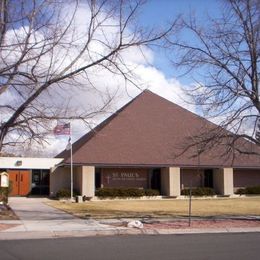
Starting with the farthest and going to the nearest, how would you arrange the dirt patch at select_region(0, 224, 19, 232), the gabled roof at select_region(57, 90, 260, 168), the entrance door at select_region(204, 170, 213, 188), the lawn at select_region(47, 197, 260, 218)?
the entrance door at select_region(204, 170, 213, 188), the gabled roof at select_region(57, 90, 260, 168), the lawn at select_region(47, 197, 260, 218), the dirt patch at select_region(0, 224, 19, 232)

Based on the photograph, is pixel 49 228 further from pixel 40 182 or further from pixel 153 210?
pixel 40 182

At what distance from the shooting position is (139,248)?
13289mm

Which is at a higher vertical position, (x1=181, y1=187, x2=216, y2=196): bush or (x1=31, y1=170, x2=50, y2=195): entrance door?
(x1=31, y1=170, x2=50, y2=195): entrance door

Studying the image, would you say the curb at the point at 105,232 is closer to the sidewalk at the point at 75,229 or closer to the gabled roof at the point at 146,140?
the sidewalk at the point at 75,229

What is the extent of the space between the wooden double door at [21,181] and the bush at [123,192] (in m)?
7.75

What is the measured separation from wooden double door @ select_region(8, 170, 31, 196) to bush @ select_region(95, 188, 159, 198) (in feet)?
25.4

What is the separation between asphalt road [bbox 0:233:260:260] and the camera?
11.8 metres

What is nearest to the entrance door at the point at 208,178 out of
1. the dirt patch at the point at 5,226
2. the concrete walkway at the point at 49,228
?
the concrete walkway at the point at 49,228

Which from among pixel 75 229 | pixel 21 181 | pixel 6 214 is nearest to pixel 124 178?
pixel 21 181

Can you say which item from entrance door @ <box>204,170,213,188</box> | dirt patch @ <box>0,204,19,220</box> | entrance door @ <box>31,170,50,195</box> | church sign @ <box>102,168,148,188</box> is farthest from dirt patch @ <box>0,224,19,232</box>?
entrance door @ <box>204,170,213,188</box>

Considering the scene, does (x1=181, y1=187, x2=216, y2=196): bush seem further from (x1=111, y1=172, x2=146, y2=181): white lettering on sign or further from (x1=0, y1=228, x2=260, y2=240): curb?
(x1=0, y1=228, x2=260, y2=240): curb

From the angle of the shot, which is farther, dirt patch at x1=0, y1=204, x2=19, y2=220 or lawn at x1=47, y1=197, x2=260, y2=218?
lawn at x1=47, y1=197, x2=260, y2=218

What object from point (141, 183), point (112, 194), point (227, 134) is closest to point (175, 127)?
point (141, 183)

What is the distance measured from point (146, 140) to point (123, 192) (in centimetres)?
566
